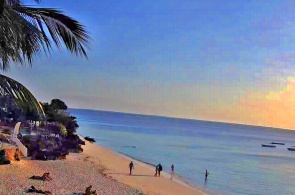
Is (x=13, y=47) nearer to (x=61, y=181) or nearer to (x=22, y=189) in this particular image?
(x=22, y=189)

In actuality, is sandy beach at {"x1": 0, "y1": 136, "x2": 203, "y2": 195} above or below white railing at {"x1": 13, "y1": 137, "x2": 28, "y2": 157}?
below

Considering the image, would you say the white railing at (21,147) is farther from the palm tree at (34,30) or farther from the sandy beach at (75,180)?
the palm tree at (34,30)

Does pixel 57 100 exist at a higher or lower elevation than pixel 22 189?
higher

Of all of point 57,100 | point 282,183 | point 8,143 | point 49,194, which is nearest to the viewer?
point 49,194

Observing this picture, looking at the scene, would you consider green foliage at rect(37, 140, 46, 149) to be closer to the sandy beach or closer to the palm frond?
the sandy beach

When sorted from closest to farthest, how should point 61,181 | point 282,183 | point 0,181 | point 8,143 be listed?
point 0,181 → point 61,181 → point 8,143 → point 282,183

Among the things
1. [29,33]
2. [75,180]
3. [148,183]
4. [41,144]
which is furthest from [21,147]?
[29,33]

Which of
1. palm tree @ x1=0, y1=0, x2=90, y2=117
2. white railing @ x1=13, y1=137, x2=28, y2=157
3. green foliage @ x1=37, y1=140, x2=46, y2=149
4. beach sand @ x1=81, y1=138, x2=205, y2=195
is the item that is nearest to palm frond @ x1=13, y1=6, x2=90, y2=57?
palm tree @ x1=0, y1=0, x2=90, y2=117

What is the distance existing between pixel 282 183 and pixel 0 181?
1129 inches

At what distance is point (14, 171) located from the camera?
19.1 m

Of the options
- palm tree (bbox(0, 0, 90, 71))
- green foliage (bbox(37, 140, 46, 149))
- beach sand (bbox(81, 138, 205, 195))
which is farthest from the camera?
green foliage (bbox(37, 140, 46, 149))

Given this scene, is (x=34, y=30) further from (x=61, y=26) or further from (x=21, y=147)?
(x=21, y=147)

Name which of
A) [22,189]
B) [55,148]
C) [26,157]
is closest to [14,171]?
[22,189]

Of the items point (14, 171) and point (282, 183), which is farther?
point (282, 183)
